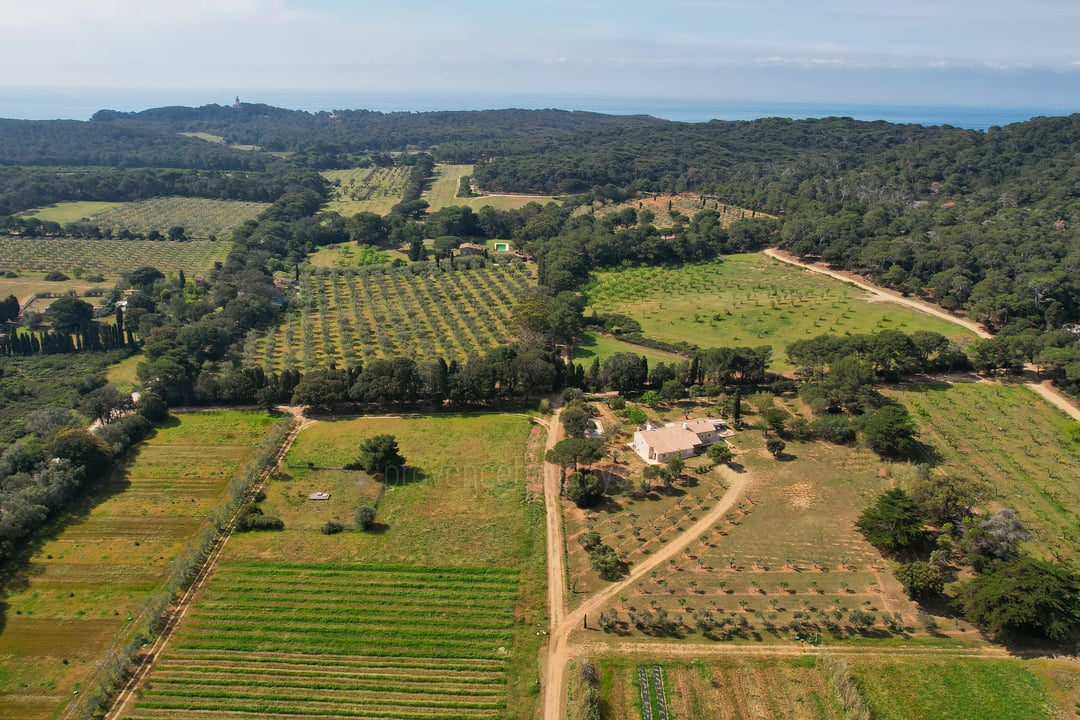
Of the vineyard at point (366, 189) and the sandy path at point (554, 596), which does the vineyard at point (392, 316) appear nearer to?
the sandy path at point (554, 596)

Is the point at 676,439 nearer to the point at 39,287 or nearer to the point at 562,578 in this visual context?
the point at 562,578

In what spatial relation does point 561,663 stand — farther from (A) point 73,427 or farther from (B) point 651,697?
(A) point 73,427

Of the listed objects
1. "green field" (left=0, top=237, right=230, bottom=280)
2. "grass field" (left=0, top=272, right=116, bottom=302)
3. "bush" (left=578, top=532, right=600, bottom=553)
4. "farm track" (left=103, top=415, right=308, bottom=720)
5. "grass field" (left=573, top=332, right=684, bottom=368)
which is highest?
"green field" (left=0, top=237, right=230, bottom=280)

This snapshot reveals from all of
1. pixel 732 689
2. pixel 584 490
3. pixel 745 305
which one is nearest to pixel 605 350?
pixel 745 305

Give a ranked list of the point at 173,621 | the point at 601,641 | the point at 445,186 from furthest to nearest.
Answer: the point at 445,186 < the point at 173,621 < the point at 601,641

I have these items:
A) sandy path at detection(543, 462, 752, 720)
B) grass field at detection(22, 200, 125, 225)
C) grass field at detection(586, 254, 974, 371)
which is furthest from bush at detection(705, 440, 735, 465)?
grass field at detection(22, 200, 125, 225)

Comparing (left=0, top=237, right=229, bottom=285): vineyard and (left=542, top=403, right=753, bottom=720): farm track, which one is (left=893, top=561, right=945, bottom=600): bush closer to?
(left=542, top=403, right=753, bottom=720): farm track

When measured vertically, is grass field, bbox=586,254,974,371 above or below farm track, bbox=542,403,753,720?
above
